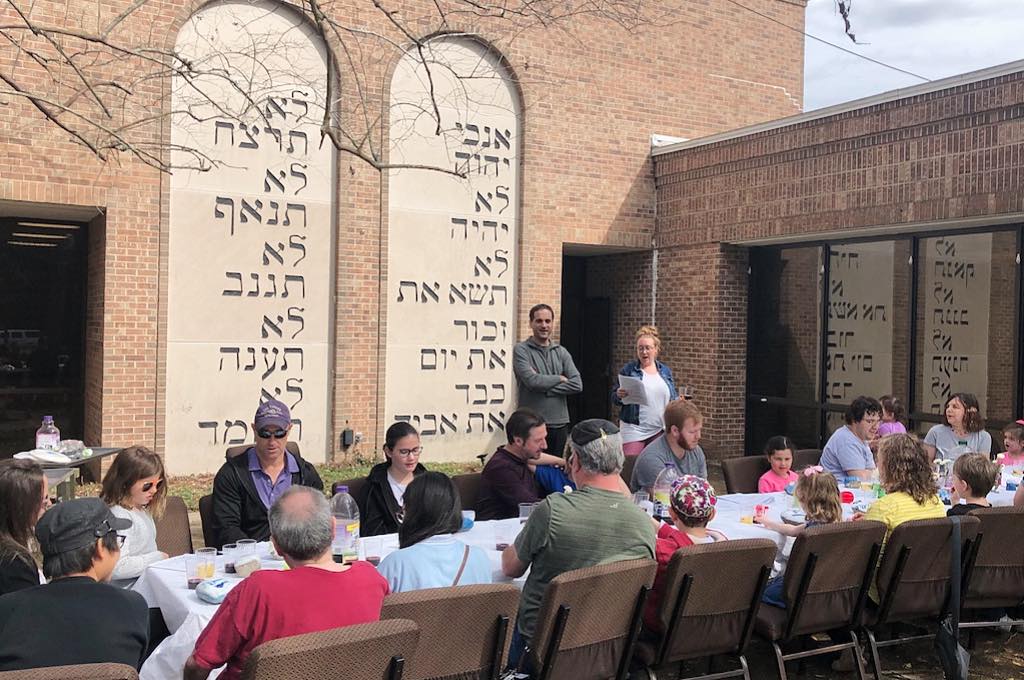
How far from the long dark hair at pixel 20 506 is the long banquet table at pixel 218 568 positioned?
539mm

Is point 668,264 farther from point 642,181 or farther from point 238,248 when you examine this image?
point 238,248

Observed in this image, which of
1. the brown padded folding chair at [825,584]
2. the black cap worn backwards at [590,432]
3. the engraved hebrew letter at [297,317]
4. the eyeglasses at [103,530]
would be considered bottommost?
the brown padded folding chair at [825,584]

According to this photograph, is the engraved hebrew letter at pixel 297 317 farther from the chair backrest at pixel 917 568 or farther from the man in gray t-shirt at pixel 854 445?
the chair backrest at pixel 917 568

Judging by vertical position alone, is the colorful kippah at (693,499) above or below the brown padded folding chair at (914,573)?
above

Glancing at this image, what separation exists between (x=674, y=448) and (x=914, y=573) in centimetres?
176

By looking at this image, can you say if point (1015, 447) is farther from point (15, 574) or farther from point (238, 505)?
point (15, 574)

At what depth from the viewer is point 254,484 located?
5.14 m

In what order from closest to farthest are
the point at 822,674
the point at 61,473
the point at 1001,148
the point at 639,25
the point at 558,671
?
the point at 558,671
the point at 822,674
the point at 61,473
the point at 1001,148
the point at 639,25

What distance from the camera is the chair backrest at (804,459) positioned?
7.43 meters

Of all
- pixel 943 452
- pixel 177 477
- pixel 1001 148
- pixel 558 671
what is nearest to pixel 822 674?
pixel 558 671

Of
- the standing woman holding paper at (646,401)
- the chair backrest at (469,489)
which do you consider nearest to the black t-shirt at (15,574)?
the chair backrest at (469,489)

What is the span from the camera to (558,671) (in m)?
3.61

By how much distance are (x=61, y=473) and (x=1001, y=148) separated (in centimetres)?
872

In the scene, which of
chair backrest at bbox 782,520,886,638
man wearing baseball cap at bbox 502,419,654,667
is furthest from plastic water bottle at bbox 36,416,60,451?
chair backrest at bbox 782,520,886,638
